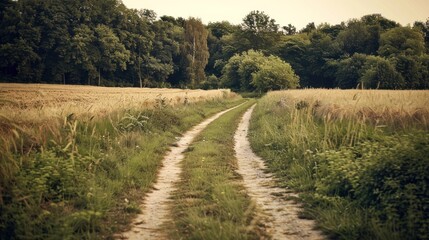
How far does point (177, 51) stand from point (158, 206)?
268 feet

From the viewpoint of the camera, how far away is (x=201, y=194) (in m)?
7.92

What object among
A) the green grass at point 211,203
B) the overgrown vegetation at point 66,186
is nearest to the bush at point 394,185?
the green grass at point 211,203

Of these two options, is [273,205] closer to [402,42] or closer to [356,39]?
[402,42]

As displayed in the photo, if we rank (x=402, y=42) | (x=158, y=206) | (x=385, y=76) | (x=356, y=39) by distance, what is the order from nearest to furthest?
(x=158, y=206)
(x=385, y=76)
(x=402, y=42)
(x=356, y=39)

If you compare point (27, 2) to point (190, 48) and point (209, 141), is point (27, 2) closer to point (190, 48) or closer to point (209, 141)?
point (190, 48)

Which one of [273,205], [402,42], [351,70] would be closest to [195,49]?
[351,70]

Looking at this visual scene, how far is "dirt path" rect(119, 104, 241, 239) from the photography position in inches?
234

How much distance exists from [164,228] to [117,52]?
6853cm

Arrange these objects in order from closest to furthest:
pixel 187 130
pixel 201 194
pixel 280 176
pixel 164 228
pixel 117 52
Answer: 1. pixel 164 228
2. pixel 201 194
3. pixel 280 176
4. pixel 187 130
5. pixel 117 52

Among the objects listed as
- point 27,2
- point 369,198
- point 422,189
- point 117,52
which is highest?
point 27,2

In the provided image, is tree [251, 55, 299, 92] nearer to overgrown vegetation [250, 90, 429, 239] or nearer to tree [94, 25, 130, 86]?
tree [94, 25, 130, 86]

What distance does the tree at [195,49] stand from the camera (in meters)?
81.8

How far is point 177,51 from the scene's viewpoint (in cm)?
8606

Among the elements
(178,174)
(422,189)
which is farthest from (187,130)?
(422,189)
